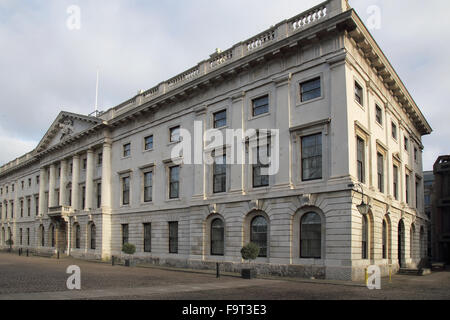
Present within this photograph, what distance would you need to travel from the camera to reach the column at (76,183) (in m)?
43.3

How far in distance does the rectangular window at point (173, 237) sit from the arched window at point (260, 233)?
810 centimetres

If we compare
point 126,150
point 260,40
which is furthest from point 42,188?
point 260,40

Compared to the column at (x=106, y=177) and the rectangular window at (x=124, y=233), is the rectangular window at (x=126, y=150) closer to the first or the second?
the column at (x=106, y=177)

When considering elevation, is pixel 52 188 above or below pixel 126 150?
below

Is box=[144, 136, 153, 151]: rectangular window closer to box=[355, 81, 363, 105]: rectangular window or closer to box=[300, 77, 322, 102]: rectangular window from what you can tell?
box=[300, 77, 322, 102]: rectangular window

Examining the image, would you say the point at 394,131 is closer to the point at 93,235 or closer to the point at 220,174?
the point at 220,174

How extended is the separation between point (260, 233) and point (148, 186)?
1325 centimetres

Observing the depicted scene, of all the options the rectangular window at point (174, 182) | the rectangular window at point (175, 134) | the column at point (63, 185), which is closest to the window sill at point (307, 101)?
the rectangular window at point (175, 134)

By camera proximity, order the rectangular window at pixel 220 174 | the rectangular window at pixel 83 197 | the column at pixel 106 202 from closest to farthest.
Result: the rectangular window at pixel 220 174 < the column at pixel 106 202 < the rectangular window at pixel 83 197

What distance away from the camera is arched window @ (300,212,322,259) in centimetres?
2194

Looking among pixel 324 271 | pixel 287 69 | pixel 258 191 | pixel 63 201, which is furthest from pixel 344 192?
pixel 63 201

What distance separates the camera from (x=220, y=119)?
2844 cm
